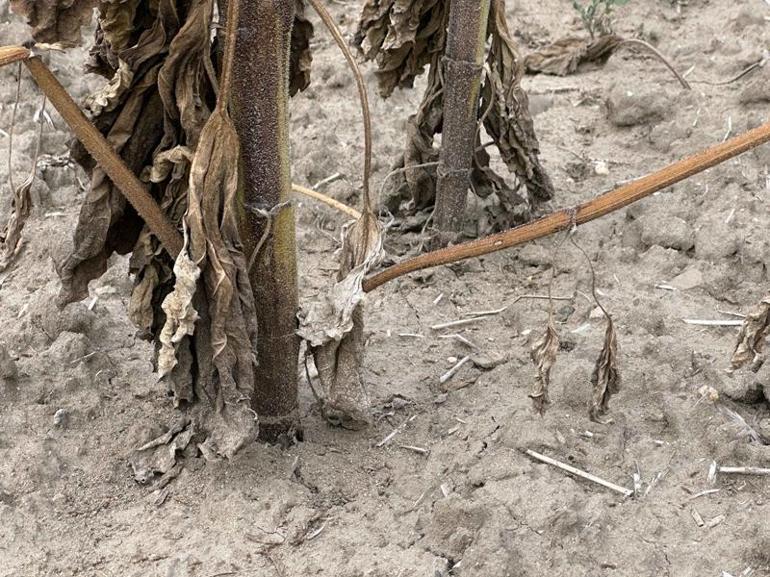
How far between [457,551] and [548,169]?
174cm

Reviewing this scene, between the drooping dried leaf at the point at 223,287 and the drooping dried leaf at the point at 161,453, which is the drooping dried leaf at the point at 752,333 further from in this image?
the drooping dried leaf at the point at 161,453

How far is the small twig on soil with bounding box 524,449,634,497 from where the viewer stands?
2189 mm

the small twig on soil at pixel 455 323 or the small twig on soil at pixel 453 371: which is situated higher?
the small twig on soil at pixel 455 323

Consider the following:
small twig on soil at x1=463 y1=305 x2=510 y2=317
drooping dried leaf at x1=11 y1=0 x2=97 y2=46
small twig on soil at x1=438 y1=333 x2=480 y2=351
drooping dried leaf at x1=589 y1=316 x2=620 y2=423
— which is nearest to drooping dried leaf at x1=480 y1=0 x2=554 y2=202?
small twig on soil at x1=463 y1=305 x2=510 y2=317

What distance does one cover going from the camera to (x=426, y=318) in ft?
9.23

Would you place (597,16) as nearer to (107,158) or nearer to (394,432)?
(394,432)

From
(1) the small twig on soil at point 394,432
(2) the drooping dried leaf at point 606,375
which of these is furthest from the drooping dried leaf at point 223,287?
(2) the drooping dried leaf at point 606,375

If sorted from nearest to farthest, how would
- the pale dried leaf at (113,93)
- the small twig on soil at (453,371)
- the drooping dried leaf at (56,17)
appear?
the drooping dried leaf at (56,17), the pale dried leaf at (113,93), the small twig on soil at (453,371)

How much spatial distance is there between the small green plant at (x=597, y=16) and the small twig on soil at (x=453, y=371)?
76.2 inches

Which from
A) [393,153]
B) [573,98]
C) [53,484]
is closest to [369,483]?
[53,484]

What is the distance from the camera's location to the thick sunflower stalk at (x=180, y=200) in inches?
73.3

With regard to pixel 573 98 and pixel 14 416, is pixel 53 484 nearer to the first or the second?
pixel 14 416

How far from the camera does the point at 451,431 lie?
236 cm

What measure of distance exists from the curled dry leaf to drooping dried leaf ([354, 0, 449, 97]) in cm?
88
